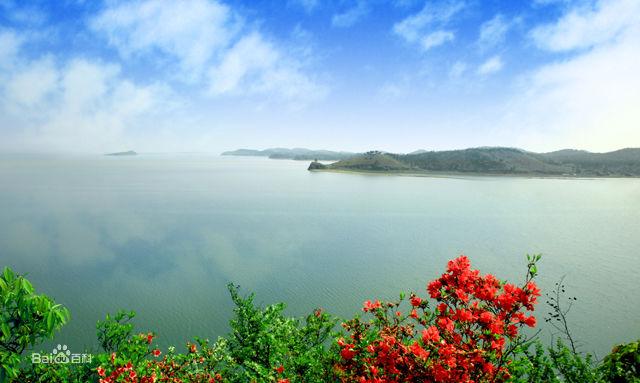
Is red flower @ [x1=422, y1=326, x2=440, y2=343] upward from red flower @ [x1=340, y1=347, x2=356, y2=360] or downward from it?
upward

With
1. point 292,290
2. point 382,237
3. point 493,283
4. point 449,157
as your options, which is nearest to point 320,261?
point 292,290

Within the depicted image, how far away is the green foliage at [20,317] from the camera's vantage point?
4758mm

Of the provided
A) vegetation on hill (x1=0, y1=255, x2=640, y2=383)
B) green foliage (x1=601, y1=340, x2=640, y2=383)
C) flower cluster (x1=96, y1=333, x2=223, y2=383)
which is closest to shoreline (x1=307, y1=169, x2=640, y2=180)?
green foliage (x1=601, y1=340, x2=640, y2=383)

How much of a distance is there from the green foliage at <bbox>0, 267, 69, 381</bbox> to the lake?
39.5ft

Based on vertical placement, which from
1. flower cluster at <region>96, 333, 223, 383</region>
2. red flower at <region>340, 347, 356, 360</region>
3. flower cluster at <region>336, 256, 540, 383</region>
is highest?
flower cluster at <region>336, 256, 540, 383</region>

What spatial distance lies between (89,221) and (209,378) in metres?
42.6

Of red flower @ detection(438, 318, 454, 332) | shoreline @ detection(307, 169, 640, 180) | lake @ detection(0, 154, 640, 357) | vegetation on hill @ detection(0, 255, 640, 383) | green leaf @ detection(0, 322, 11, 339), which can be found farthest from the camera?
shoreline @ detection(307, 169, 640, 180)

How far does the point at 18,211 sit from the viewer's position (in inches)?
1822

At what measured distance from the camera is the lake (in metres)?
19.5

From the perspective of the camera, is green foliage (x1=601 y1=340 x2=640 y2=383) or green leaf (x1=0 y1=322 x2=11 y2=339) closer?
green leaf (x1=0 y1=322 x2=11 y2=339)

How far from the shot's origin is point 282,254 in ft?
99.7

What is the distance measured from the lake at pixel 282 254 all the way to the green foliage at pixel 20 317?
474 inches

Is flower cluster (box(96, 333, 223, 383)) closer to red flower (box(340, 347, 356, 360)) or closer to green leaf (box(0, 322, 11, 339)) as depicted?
green leaf (box(0, 322, 11, 339))

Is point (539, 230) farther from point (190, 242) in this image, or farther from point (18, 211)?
point (18, 211)
